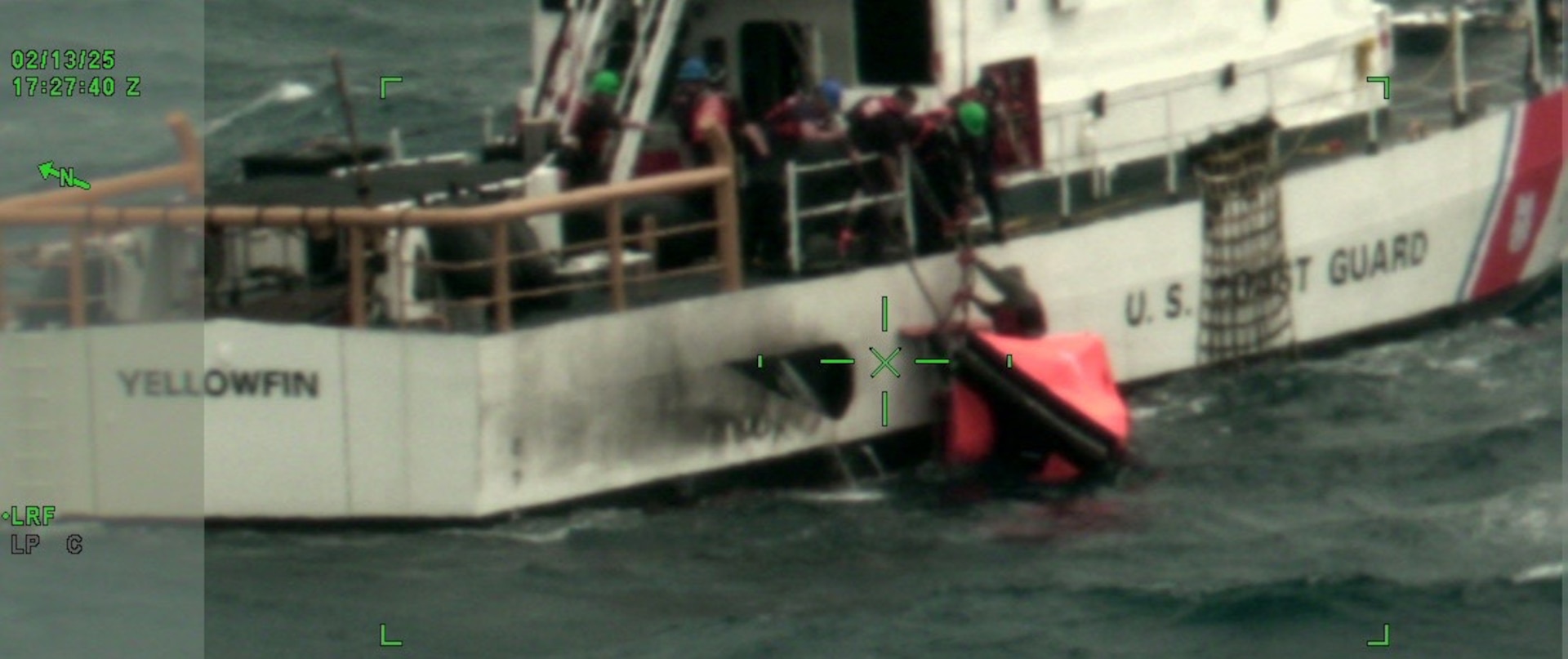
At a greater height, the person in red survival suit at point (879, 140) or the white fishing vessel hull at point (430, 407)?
the person in red survival suit at point (879, 140)

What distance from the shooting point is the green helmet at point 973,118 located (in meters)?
20.4

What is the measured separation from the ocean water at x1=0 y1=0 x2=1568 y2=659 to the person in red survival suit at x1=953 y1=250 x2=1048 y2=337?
102 centimetres

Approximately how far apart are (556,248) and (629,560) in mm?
2154

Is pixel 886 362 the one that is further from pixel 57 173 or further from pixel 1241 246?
pixel 57 173

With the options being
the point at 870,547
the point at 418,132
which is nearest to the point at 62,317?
the point at 870,547

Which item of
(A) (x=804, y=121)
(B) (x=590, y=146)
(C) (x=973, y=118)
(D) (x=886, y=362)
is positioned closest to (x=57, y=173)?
(B) (x=590, y=146)

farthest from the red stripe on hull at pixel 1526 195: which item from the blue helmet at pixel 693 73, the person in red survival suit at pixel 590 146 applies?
the person in red survival suit at pixel 590 146

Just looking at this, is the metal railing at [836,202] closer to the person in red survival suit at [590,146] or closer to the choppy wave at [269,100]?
the person in red survival suit at [590,146]

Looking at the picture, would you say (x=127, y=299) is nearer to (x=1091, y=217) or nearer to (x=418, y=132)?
(x=1091, y=217)

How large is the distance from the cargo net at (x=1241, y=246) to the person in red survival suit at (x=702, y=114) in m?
3.22

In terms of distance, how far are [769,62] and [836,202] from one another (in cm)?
154

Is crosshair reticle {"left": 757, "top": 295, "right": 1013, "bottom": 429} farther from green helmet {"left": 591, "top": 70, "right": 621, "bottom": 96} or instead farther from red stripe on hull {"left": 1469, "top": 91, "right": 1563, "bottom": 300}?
red stripe on hull {"left": 1469, "top": 91, "right": 1563, "bottom": 300}

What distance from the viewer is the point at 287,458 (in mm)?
18578

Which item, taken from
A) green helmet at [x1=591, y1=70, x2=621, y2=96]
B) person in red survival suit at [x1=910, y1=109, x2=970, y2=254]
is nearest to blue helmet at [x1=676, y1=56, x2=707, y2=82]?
green helmet at [x1=591, y1=70, x2=621, y2=96]
